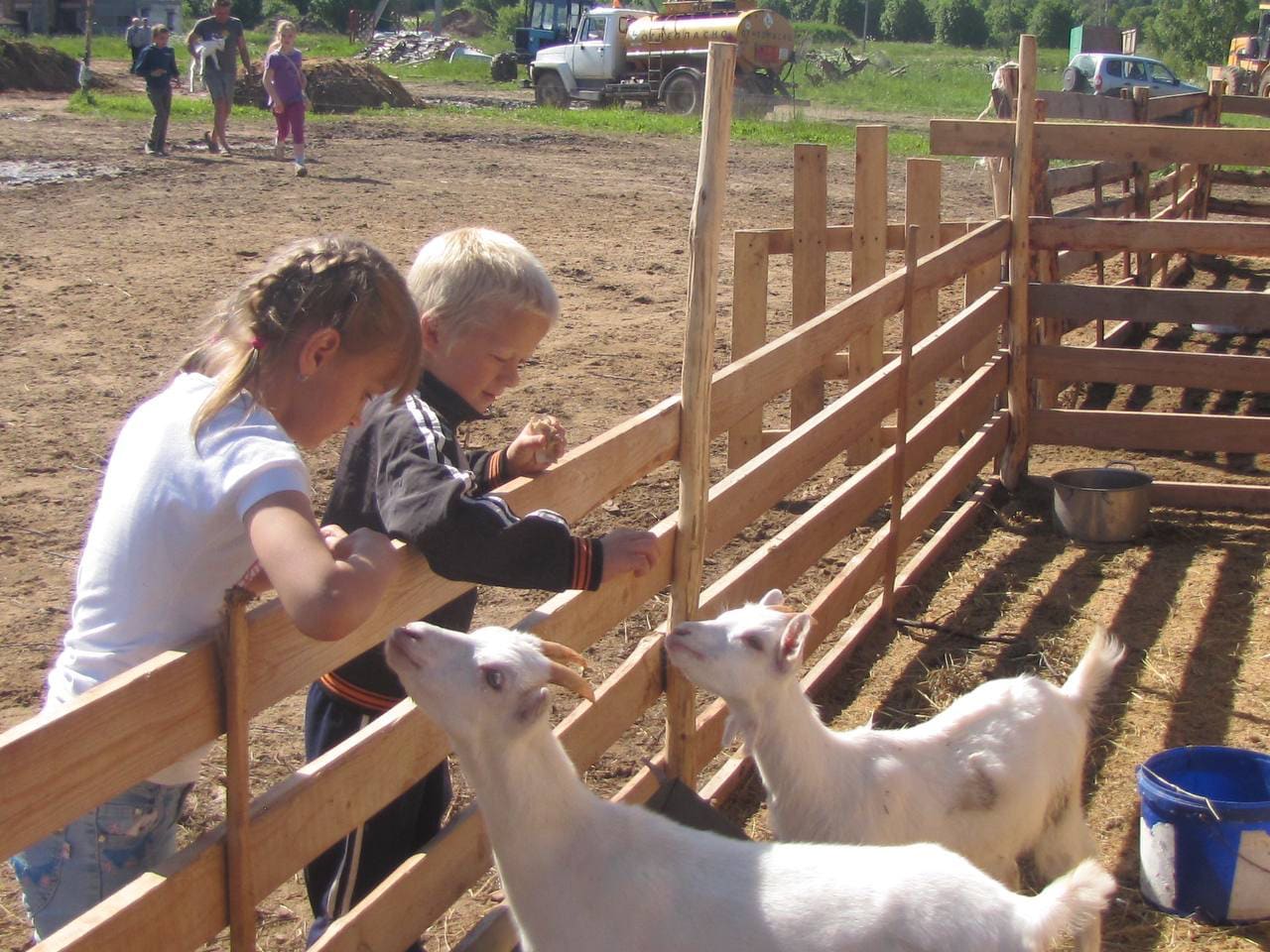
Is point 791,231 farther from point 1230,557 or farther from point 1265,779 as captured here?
point 1265,779

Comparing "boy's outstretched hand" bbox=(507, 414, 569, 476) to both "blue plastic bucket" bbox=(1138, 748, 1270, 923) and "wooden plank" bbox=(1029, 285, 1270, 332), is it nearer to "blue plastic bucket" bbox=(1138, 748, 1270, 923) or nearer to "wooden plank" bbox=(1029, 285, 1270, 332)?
"blue plastic bucket" bbox=(1138, 748, 1270, 923)

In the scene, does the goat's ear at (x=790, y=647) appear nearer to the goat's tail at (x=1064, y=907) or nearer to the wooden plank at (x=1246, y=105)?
the goat's tail at (x=1064, y=907)

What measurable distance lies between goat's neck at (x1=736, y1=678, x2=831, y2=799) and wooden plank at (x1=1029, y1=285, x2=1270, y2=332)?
4.41 m

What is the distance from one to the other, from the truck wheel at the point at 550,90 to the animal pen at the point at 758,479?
24369 mm

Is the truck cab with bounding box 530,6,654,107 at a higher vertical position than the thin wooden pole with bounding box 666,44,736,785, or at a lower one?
higher

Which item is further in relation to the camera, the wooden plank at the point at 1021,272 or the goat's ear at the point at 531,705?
the wooden plank at the point at 1021,272

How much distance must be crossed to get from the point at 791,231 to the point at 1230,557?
8.70 feet

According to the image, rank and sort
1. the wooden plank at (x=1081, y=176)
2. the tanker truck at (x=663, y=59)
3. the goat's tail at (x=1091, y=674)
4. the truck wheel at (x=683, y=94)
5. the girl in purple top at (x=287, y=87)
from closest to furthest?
the goat's tail at (x=1091, y=674), the wooden plank at (x=1081, y=176), the girl in purple top at (x=287, y=87), the truck wheel at (x=683, y=94), the tanker truck at (x=663, y=59)

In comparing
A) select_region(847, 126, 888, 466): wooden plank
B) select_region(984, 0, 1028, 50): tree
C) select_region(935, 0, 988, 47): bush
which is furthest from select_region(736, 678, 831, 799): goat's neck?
select_region(935, 0, 988, 47): bush

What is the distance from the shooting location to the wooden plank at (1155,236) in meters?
6.46

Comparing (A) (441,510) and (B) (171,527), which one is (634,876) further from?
(B) (171,527)

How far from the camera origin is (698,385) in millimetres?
3354

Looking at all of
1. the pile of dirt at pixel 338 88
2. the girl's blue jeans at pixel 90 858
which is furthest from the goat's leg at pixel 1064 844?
the pile of dirt at pixel 338 88

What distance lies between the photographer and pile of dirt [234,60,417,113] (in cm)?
2858
